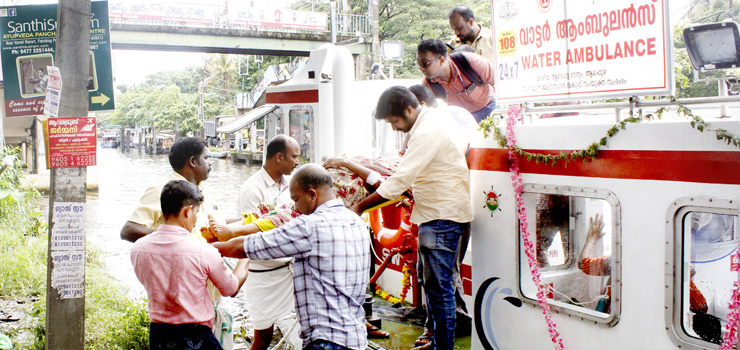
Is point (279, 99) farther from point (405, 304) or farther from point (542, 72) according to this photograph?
point (542, 72)

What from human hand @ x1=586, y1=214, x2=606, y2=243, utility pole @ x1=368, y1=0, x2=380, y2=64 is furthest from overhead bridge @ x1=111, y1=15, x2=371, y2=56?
human hand @ x1=586, y1=214, x2=606, y2=243

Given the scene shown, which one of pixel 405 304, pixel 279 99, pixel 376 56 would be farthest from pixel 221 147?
pixel 405 304

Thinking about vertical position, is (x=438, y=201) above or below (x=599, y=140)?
below

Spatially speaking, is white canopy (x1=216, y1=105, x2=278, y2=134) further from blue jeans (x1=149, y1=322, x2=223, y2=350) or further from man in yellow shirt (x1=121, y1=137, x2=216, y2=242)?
blue jeans (x1=149, y1=322, x2=223, y2=350)

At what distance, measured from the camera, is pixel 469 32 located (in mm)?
6414

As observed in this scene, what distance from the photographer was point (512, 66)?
4.41 metres

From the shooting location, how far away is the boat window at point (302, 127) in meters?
10.1

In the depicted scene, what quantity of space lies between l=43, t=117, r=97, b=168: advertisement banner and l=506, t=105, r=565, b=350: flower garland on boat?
9.96ft

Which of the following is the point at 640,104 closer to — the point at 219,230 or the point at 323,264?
the point at 323,264

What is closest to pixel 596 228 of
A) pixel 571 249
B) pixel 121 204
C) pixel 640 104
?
pixel 571 249

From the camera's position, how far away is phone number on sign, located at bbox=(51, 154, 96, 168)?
4.62m

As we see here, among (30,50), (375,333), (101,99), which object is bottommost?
(375,333)

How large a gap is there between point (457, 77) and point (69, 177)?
3258mm

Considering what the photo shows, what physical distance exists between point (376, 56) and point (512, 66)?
22975mm
